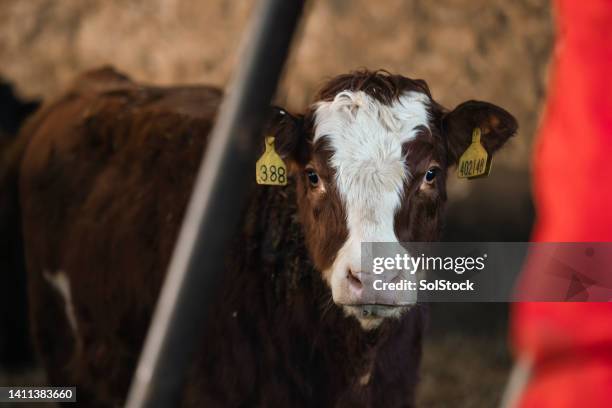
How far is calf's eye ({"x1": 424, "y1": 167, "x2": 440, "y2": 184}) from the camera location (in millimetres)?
2699

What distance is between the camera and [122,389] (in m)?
3.56

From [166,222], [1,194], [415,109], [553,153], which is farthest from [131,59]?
[553,153]

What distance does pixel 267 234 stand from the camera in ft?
10.1

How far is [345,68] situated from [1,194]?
2.38 metres

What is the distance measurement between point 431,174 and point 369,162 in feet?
0.74

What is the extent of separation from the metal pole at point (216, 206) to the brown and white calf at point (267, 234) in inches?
52.5

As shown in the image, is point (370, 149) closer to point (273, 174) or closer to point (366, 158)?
point (366, 158)

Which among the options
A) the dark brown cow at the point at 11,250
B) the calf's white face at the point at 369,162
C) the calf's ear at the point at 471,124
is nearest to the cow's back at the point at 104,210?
the dark brown cow at the point at 11,250

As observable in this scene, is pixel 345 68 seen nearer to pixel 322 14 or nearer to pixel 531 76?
pixel 322 14

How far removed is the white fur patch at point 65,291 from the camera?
12.8 ft

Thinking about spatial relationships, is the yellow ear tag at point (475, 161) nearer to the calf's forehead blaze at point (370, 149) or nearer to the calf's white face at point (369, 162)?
the calf's white face at point (369, 162)

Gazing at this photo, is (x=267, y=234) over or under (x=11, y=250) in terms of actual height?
over

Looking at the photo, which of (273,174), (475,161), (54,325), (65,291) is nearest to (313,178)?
(273,174)

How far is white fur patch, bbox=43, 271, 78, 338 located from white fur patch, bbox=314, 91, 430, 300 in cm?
165
